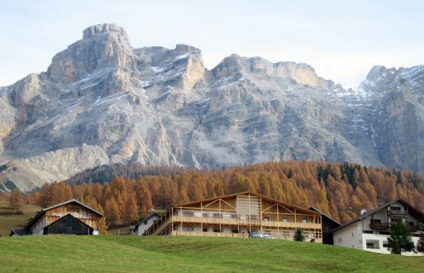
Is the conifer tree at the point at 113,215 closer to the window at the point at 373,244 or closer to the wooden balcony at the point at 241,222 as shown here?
the wooden balcony at the point at 241,222

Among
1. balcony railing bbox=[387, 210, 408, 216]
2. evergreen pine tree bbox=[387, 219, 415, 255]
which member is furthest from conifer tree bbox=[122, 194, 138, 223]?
evergreen pine tree bbox=[387, 219, 415, 255]

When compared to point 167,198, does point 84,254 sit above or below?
below

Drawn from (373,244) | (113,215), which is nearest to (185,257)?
(373,244)

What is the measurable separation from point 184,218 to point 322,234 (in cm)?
2374

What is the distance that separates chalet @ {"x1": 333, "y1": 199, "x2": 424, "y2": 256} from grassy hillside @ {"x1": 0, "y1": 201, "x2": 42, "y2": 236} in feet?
251

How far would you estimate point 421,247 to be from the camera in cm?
8031

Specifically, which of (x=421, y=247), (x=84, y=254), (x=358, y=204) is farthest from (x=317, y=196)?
(x=84, y=254)

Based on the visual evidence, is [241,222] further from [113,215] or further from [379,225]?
[113,215]

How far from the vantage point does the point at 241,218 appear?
104 meters

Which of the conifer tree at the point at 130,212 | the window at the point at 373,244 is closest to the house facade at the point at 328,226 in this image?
the window at the point at 373,244

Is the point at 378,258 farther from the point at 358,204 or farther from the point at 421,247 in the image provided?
the point at 358,204

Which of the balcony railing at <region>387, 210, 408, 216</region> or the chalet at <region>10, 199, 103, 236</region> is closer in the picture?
the chalet at <region>10, 199, 103, 236</region>

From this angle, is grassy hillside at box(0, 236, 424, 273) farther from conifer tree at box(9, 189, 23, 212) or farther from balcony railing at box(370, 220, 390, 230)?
conifer tree at box(9, 189, 23, 212)

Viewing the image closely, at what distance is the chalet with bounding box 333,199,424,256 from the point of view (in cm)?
9706
